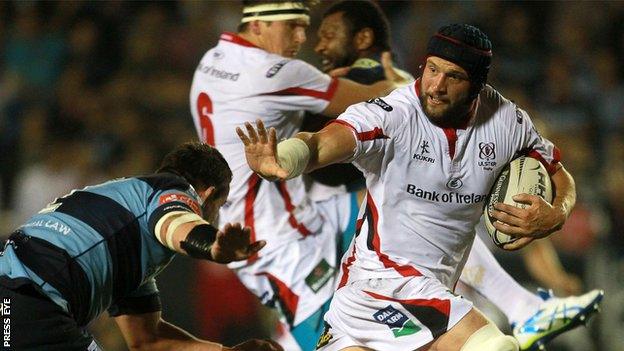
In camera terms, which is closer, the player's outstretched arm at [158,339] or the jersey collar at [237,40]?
the player's outstretched arm at [158,339]

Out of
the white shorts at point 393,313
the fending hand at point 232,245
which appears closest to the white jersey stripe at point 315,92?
the white shorts at point 393,313

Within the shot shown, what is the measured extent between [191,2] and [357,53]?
4.11 metres

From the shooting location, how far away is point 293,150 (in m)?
4.11

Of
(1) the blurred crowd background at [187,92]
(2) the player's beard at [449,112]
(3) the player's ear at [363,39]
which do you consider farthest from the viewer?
(1) the blurred crowd background at [187,92]

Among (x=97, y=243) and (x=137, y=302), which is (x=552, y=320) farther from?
(x=97, y=243)

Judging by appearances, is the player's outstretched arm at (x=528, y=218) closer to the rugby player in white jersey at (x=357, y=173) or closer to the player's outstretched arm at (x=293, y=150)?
Result: the player's outstretched arm at (x=293, y=150)

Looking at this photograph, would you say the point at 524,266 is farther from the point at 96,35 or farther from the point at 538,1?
the point at 96,35

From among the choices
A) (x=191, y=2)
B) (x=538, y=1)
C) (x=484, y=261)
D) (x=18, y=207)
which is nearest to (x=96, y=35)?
(x=191, y=2)

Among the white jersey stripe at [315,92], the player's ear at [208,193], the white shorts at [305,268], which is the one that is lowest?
the white shorts at [305,268]

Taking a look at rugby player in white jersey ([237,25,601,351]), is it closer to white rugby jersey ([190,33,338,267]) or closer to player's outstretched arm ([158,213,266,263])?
player's outstretched arm ([158,213,266,263])

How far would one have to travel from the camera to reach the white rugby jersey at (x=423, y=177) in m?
4.61

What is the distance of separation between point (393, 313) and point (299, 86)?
1592 millimetres

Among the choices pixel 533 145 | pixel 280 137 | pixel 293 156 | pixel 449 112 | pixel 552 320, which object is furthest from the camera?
pixel 280 137

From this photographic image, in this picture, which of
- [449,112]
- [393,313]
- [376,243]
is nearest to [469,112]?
[449,112]
